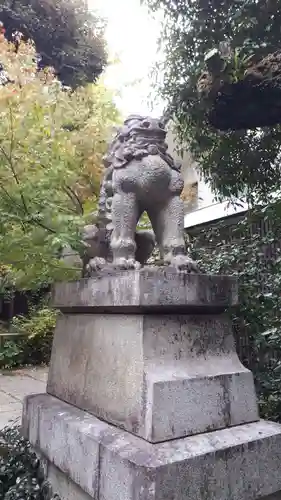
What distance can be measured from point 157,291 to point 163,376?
42 centimetres

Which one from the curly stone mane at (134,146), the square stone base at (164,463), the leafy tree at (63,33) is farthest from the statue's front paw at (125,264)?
the leafy tree at (63,33)

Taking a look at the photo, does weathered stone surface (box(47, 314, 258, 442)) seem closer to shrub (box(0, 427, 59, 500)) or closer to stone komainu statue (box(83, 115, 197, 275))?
stone komainu statue (box(83, 115, 197, 275))

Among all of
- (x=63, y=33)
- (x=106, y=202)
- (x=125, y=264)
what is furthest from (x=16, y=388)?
(x=63, y=33)

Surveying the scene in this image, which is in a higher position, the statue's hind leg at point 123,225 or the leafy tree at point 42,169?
the leafy tree at point 42,169

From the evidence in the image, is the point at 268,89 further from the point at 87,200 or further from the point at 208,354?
the point at 208,354

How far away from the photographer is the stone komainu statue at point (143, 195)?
2299mm

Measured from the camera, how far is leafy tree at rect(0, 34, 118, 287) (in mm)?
2990

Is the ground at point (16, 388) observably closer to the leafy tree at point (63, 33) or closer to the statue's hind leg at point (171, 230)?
the statue's hind leg at point (171, 230)

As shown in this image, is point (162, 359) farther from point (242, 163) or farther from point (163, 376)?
point (242, 163)

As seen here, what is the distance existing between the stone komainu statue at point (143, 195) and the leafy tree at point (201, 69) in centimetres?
171

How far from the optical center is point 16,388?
614 cm

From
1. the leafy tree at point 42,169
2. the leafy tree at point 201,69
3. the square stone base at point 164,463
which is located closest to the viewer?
the square stone base at point 164,463

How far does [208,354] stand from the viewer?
87.7 inches

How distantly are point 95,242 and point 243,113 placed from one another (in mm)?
2112
